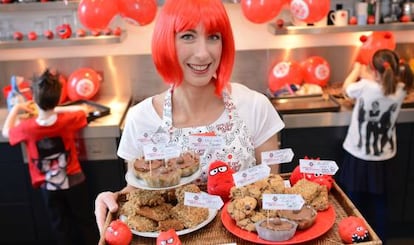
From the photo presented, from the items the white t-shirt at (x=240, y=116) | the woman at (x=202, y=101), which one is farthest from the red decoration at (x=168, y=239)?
the white t-shirt at (x=240, y=116)

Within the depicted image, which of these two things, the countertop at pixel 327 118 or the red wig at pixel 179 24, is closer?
the red wig at pixel 179 24

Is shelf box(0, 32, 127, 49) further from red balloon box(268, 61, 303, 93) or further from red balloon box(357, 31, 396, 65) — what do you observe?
red balloon box(357, 31, 396, 65)

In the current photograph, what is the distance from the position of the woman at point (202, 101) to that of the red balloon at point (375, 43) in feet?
5.59

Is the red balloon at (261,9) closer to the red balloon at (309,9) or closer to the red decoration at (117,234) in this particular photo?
the red balloon at (309,9)

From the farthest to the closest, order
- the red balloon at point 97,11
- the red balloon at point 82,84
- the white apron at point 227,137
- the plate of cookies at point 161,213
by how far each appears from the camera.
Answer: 1. the red balloon at point 82,84
2. the red balloon at point 97,11
3. the white apron at point 227,137
4. the plate of cookies at point 161,213

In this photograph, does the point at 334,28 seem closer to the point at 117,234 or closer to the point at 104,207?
the point at 104,207

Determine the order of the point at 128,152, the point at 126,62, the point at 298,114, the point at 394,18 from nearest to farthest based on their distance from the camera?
the point at 128,152 < the point at 298,114 < the point at 394,18 < the point at 126,62

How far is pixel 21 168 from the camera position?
111 inches

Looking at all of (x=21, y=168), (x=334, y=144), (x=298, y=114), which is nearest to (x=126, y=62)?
(x=21, y=168)

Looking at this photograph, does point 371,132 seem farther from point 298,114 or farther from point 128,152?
point 128,152

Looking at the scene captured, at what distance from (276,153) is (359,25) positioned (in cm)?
198

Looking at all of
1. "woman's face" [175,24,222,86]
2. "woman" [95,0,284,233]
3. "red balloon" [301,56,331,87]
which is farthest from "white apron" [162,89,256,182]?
"red balloon" [301,56,331,87]

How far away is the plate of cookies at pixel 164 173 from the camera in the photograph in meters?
1.20

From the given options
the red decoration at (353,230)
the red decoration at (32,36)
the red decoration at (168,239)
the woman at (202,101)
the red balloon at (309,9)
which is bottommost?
the red decoration at (353,230)
